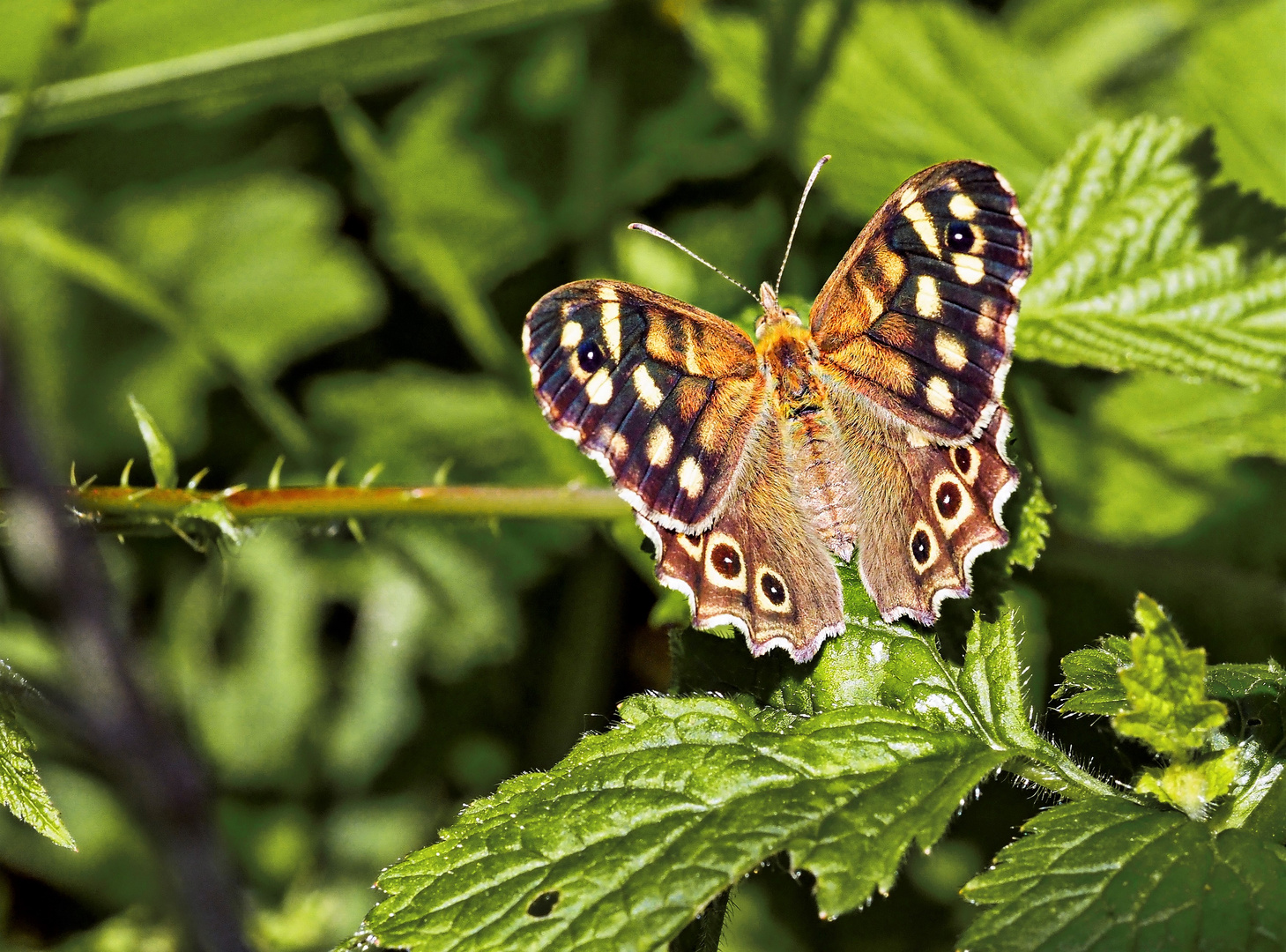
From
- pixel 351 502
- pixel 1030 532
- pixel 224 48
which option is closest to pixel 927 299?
pixel 1030 532

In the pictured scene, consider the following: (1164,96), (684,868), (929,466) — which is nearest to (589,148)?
(1164,96)

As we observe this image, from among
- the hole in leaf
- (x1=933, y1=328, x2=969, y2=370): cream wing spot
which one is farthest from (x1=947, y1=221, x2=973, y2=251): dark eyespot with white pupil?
the hole in leaf

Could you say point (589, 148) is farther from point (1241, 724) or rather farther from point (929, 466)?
point (1241, 724)

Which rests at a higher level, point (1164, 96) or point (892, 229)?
point (1164, 96)

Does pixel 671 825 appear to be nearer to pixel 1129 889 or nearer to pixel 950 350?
pixel 1129 889

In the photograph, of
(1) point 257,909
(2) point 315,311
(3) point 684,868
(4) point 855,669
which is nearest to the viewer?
(3) point 684,868

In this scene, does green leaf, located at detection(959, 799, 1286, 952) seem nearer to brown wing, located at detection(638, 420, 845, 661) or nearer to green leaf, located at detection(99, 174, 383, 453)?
brown wing, located at detection(638, 420, 845, 661)
